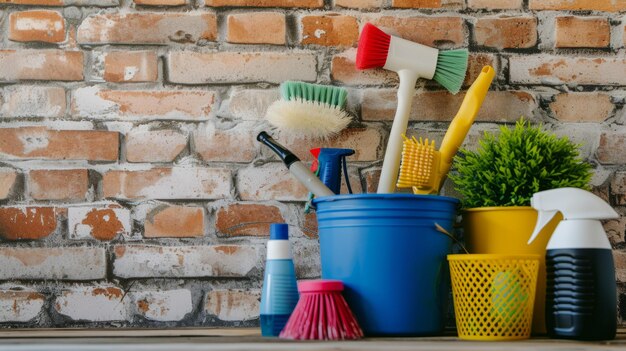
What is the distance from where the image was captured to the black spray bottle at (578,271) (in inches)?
38.8

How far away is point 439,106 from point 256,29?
37cm

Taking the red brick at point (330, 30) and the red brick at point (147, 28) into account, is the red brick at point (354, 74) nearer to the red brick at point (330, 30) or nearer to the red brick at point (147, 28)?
the red brick at point (330, 30)

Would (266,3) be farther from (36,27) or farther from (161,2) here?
(36,27)

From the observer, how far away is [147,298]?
48.9 inches

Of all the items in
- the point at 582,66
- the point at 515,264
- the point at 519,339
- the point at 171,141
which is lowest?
the point at 519,339

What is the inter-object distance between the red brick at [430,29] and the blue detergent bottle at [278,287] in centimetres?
45

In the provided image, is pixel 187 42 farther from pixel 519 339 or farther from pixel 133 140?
pixel 519 339

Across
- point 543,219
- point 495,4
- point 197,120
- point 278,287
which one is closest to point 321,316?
point 278,287

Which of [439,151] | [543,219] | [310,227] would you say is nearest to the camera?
[543,219]

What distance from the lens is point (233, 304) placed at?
4.09ft

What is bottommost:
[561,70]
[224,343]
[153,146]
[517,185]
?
[224,343]

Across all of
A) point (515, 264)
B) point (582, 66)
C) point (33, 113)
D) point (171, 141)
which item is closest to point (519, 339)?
point (515, 264)

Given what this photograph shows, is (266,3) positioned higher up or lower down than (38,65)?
higher up

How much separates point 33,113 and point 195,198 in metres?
0.33
